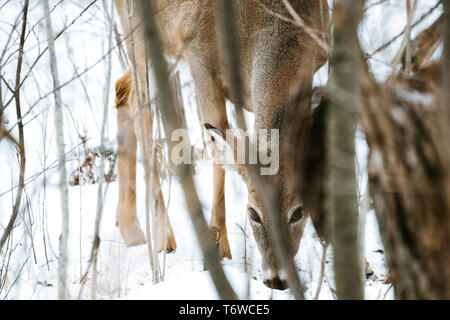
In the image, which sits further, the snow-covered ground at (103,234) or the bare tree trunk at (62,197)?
the snow-covered ground at (103,234)

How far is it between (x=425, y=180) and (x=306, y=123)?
1.05 meters

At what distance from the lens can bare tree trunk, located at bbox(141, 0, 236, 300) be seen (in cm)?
104

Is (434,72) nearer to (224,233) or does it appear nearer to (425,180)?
(425,180)

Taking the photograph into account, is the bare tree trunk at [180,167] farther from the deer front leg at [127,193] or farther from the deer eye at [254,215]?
the deer front leg at [127,193]

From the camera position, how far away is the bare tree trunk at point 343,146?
1.13 meters

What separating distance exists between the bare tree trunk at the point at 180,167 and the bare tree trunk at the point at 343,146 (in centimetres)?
30

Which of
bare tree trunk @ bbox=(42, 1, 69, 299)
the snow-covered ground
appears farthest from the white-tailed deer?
bare tree trunk @ bbox=(42, 1, 69, 299)

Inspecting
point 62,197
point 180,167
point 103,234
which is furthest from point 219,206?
point 180,167

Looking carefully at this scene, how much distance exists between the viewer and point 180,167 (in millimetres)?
1152

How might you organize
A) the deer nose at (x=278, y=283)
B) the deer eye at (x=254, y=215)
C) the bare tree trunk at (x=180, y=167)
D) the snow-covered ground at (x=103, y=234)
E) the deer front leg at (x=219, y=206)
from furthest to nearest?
the deer front leg at (x=219, y=206), the deer eye at (x=254, y=215), the deer nose at (x=278, y=283), the snow-covered ground at (x=103, y=234), the bare tree trunk at (x=180, y=167)

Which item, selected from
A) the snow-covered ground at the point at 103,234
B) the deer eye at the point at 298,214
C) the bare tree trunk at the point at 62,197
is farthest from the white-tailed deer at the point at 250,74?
the bare tree trunk at the point at 62,197

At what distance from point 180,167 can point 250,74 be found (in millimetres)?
2664

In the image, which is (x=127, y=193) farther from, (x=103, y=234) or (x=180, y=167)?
(x=180, y=167)
